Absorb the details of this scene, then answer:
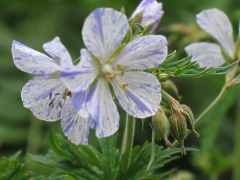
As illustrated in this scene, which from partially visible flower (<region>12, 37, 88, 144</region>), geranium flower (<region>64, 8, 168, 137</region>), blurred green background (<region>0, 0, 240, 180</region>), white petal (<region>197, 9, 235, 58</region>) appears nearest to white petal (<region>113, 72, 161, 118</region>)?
geranium flower (<region>64, 8, 168, 137</region>)

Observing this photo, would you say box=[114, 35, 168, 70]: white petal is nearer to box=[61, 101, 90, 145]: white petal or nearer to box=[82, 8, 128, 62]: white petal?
box=[82, 8, 128, 62]: white petal

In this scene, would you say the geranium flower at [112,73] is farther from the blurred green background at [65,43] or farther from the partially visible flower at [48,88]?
the blurred green background at [65,43]

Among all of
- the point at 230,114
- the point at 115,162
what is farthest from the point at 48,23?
the point at 115,162

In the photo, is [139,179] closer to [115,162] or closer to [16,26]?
[115,162]

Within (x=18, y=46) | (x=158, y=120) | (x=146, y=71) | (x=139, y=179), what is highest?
(x=18, y=46)

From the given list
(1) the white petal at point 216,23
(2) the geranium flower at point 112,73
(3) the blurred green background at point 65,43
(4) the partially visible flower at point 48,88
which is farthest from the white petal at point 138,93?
(3) the blurred green background at point 65,43

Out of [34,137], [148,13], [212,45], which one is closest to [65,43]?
[34,137]
